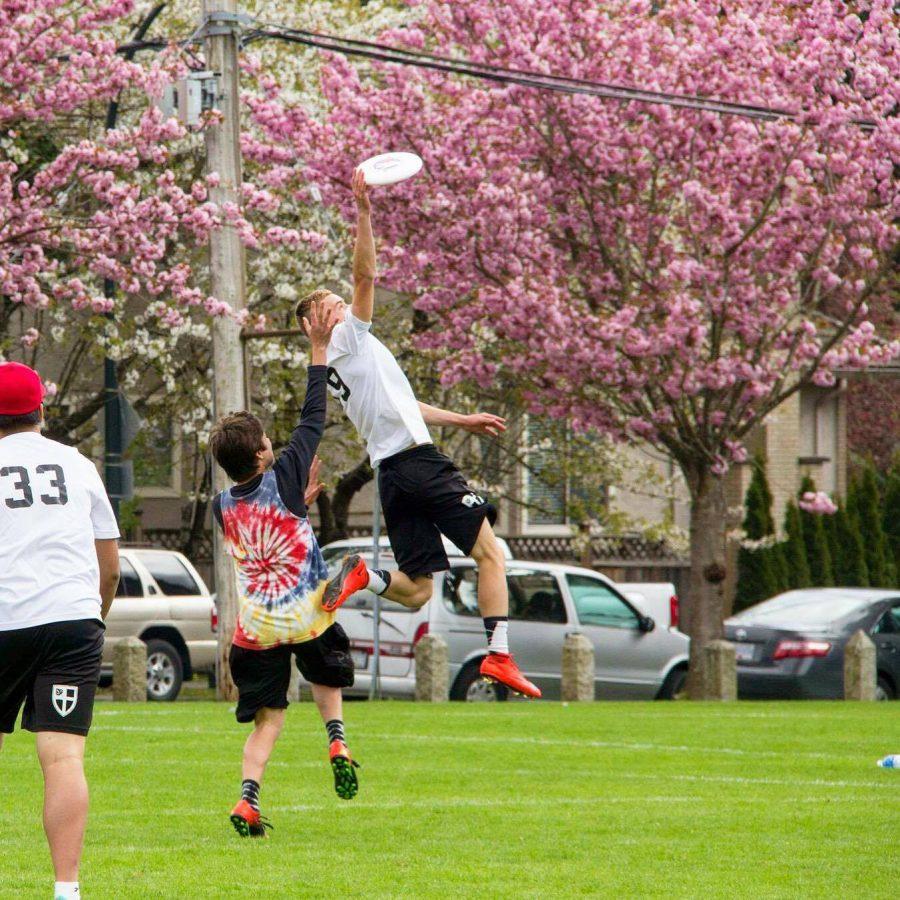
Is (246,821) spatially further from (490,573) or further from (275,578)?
(490,573)

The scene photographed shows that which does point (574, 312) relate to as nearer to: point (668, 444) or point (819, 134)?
point (668, 444)

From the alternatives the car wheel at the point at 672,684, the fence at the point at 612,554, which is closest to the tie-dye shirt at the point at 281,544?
the car wheel at the point at 672,684

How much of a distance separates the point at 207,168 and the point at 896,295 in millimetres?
12946

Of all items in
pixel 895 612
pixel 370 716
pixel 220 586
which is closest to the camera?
pixel 370 716

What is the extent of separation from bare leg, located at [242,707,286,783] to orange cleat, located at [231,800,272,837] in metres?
0.14

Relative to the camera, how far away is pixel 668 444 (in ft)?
76.9

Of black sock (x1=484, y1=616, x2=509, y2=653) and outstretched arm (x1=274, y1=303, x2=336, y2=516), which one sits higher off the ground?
outstretched arm (x1=274, y1=303, x2=336, y2=516)

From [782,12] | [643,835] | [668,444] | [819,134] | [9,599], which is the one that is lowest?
[643,835]

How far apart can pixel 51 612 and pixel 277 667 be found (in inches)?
116

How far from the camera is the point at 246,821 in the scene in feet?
29.8

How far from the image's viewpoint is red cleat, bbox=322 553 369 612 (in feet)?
29.6

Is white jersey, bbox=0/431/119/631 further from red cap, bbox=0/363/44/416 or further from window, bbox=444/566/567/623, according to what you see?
window, bbox=444/566/567/623

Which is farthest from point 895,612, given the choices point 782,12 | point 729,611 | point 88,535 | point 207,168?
point 88,535

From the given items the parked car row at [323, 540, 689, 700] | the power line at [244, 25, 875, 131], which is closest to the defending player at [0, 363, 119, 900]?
the power line at [244, 25, 875, 131]
